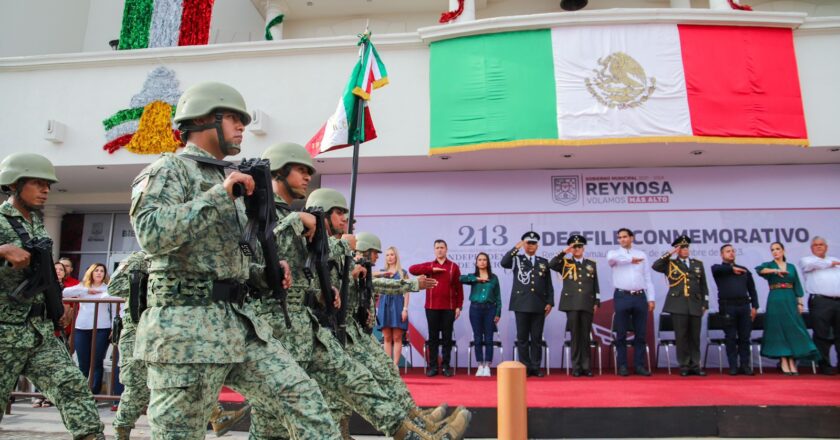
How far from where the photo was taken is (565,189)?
10.6 meters

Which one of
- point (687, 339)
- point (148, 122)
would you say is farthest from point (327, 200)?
point (148, 122)

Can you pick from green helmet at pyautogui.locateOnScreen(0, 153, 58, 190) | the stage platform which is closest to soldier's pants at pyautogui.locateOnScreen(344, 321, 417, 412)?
the stage platform

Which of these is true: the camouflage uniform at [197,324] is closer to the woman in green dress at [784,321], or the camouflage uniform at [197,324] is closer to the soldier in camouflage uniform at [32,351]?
the soldier in camouflage uniform at [32,351]

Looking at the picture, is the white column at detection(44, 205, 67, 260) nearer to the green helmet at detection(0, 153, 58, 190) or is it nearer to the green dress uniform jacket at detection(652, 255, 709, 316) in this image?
the green helmet at detection(0, 153, 58, 190)

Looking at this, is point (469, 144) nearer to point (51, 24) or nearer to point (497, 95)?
point (497, 95)

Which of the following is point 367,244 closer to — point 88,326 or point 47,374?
point 47,374

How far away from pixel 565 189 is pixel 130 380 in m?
8.01

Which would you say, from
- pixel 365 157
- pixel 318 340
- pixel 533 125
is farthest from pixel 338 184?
pixel 318 340

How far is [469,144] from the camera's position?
939 centimetres

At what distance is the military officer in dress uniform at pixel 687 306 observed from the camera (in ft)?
26.9

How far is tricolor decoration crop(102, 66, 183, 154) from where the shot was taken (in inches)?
408

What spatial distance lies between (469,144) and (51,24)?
37.4ft

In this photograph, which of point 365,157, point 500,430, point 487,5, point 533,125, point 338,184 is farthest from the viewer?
point 487,5

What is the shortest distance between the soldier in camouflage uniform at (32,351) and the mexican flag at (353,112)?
3.46m
